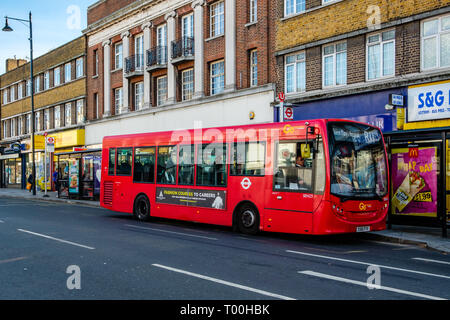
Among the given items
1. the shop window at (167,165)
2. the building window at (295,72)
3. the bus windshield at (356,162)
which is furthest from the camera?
the building window at (295,72)

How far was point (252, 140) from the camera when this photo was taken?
42.9 ft

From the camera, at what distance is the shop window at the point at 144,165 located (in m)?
16.6

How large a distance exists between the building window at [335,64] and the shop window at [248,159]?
752cm

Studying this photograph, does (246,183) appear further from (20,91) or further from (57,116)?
(20,91)

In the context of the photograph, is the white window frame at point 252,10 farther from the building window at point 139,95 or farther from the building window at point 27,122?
the building window at point 27,122

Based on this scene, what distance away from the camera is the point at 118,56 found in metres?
33.9

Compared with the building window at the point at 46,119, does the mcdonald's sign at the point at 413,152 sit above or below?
below

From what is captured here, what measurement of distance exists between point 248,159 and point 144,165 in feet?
16.9

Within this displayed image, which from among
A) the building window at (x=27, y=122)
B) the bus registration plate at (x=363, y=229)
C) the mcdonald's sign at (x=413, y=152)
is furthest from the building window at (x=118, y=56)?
the bus registration plate at (x=363, y=229)

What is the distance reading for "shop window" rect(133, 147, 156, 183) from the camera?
16.6 metres

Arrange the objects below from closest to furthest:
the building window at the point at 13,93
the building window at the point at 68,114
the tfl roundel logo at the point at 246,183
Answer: the tfl roundel logo at the point at 246,183 → the building window at the point at 68,114 → the building window at the point at 13,93

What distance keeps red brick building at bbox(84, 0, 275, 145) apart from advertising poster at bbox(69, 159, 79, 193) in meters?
5.10

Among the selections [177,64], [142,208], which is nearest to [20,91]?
[177,64]

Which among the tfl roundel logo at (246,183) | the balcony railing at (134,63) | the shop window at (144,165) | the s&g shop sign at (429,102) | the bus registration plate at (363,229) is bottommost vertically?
the bus registration plate at (363,229)
